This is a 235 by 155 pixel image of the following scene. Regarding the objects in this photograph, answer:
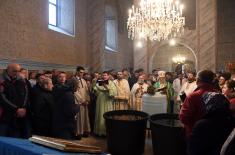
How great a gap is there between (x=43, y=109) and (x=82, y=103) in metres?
2.46

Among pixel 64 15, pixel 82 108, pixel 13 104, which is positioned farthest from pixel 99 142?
pixel 64 15

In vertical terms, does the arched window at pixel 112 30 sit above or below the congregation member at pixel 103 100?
above

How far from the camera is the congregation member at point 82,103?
6.66 m

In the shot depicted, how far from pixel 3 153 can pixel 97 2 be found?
1222 centimetres

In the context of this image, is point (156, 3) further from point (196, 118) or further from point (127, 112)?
point (196, 118)

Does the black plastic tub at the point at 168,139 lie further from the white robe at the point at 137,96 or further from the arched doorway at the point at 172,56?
the arched doorway at the point at 172,56

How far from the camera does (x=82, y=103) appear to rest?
6738 mm

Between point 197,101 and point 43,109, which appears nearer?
point 197,101

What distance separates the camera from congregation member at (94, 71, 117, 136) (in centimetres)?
677

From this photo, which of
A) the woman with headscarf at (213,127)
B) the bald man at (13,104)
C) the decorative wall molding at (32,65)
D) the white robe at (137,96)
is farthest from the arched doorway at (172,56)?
the woman with headscarf at (213,127)

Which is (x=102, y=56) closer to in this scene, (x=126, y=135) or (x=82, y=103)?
(x=82, y=103)

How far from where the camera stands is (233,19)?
17703 millimetres

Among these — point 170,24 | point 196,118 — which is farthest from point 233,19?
point 196,118

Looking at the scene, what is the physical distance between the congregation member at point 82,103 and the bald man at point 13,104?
7.92 ft
